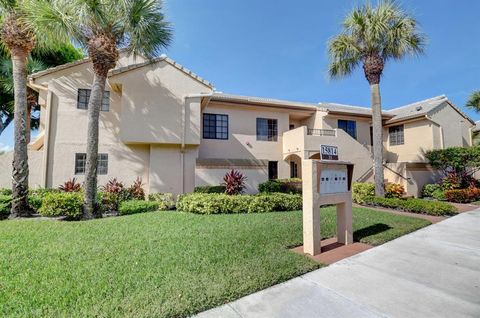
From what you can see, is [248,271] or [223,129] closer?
[248,271]

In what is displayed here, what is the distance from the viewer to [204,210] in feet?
33.6

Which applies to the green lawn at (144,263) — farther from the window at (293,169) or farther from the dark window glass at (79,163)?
the window at (293,169)

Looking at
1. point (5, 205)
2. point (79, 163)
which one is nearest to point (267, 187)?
point (79, 163)

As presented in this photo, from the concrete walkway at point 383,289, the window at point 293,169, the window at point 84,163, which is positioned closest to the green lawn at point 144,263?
the concrete walkway at point 383,289

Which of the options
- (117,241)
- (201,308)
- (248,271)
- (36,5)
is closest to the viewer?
(201,308)

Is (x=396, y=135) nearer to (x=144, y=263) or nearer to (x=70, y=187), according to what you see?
(x=144, y=263)

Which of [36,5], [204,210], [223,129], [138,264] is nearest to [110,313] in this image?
[138,264]

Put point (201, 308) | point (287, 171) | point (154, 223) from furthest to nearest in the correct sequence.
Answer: point (287, 171), point (154, 223), point (201, 308)

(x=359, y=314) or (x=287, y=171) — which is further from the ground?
(x=287, y=171)

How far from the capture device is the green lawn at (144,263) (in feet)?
11.5

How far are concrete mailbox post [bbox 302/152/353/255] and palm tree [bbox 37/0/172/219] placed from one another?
857 centimetres

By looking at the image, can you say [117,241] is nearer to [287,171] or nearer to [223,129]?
[223,129]

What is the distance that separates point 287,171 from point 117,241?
13736 mm

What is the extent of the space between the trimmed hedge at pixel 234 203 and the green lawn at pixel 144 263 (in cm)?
175
